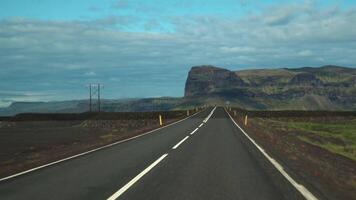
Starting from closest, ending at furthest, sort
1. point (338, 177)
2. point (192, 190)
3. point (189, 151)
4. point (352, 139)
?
point (192, 190)
point (338, 177)
point (189, 151)
point (352, 139)

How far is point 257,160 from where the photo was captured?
54.2 ft

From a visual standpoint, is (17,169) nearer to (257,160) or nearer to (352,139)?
(257,160)

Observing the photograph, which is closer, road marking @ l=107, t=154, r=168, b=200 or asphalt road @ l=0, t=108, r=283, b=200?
road marking @ l=107, t=154, r=168, b=200

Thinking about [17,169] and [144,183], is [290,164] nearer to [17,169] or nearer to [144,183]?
[144,183]

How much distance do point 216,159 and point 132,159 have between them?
2.77 m

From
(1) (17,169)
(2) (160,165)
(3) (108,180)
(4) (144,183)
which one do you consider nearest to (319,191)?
(4) (144,183)

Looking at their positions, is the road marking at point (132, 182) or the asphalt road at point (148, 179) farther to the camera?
the asphalt road at point (148, 179)

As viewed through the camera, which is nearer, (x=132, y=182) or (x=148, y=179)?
(x=132, y=182)

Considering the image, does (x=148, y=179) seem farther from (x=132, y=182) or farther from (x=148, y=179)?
(x=132, y=182)

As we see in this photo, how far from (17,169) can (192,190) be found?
22.5ft

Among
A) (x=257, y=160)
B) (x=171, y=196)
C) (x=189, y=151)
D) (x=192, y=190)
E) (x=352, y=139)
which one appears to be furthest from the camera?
(x=352, y=139)

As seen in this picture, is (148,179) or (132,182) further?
(148,179)

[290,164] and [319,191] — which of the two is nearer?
[319,191]

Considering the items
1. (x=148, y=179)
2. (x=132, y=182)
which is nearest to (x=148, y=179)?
(x=148, y=179)
